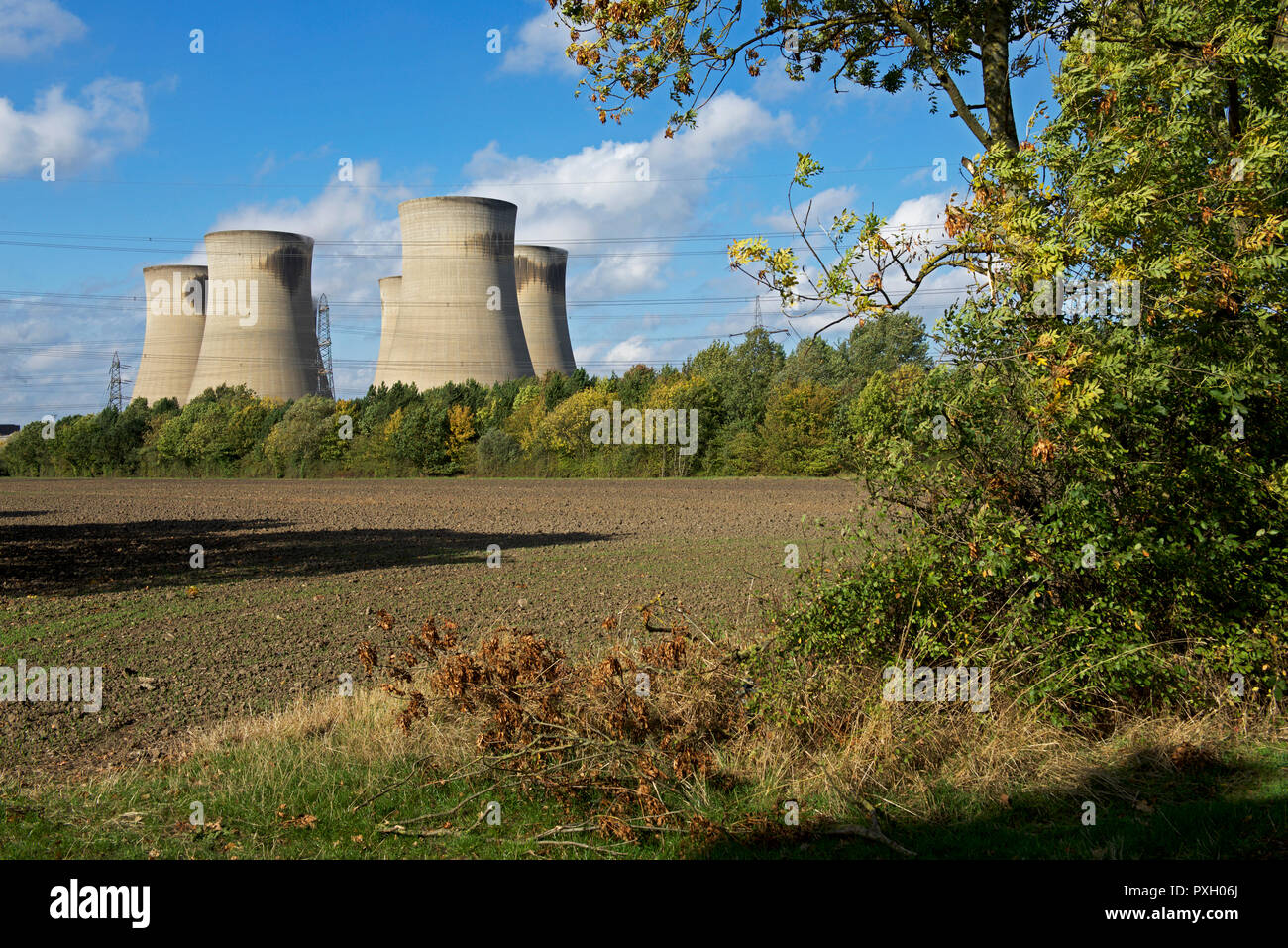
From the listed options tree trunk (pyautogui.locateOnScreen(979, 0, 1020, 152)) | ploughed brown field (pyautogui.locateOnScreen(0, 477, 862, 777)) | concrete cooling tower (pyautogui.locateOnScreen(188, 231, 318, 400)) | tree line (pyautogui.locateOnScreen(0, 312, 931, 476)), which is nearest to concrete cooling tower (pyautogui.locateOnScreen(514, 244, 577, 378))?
tree line (pyautogui.locateOnScreen(0, 312, 931, 476))

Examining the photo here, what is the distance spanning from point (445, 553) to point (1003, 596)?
10209 millimetres

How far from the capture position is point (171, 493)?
105ft

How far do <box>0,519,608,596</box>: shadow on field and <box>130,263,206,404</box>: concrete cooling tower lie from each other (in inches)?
1117

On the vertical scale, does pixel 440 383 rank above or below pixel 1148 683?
above

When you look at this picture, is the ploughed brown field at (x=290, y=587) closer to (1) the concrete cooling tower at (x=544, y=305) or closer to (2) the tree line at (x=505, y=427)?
(2) the tree line at (x=505, y=427)

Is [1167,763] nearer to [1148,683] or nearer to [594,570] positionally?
[1148,683]

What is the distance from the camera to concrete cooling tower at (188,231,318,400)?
38375mm

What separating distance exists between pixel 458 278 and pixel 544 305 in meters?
10.2

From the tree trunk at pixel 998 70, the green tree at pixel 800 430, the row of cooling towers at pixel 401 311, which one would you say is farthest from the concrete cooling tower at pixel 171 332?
the tree trunk at pixel 998 70

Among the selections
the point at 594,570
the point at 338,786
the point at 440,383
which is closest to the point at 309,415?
the point at 440,383

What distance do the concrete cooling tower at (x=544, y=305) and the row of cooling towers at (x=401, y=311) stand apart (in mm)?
52

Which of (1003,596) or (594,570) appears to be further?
(594,570)

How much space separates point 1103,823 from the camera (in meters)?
3.53

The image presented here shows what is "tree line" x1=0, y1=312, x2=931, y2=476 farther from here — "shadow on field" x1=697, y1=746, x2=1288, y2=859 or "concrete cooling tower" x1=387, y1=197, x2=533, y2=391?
"shadow on field" x1=697, y1=746, x2=1288, y2=859
